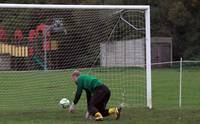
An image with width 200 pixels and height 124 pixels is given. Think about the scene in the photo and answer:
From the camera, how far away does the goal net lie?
19.7 m

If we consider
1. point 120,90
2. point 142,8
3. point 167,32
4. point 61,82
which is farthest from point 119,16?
point 167,32

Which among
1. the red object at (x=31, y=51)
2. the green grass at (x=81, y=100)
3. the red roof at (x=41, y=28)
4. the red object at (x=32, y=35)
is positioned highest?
the red roof at (x=41, y=28)

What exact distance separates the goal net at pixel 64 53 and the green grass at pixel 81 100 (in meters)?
0.03

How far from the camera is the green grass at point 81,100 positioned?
51.9 ft

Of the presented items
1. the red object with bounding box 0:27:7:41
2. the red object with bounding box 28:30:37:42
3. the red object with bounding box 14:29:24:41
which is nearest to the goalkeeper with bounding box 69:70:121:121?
the red object with bounding box 0:27:7:41

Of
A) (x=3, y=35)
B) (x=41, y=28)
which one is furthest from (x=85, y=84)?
(x=41, y=28)

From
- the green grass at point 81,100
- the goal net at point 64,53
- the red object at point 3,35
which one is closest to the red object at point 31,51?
the goal net at point 64,53

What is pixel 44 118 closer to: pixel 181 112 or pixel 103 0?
pixel 181 112

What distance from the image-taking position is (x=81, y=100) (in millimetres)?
20938

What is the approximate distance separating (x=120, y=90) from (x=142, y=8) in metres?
3.97

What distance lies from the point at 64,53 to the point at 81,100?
1654 mm

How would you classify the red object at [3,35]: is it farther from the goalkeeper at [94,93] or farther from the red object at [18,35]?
the goalkeeper at [94,93]

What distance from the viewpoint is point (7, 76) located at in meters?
22.8

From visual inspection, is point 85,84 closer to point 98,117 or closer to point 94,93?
point 94,93
